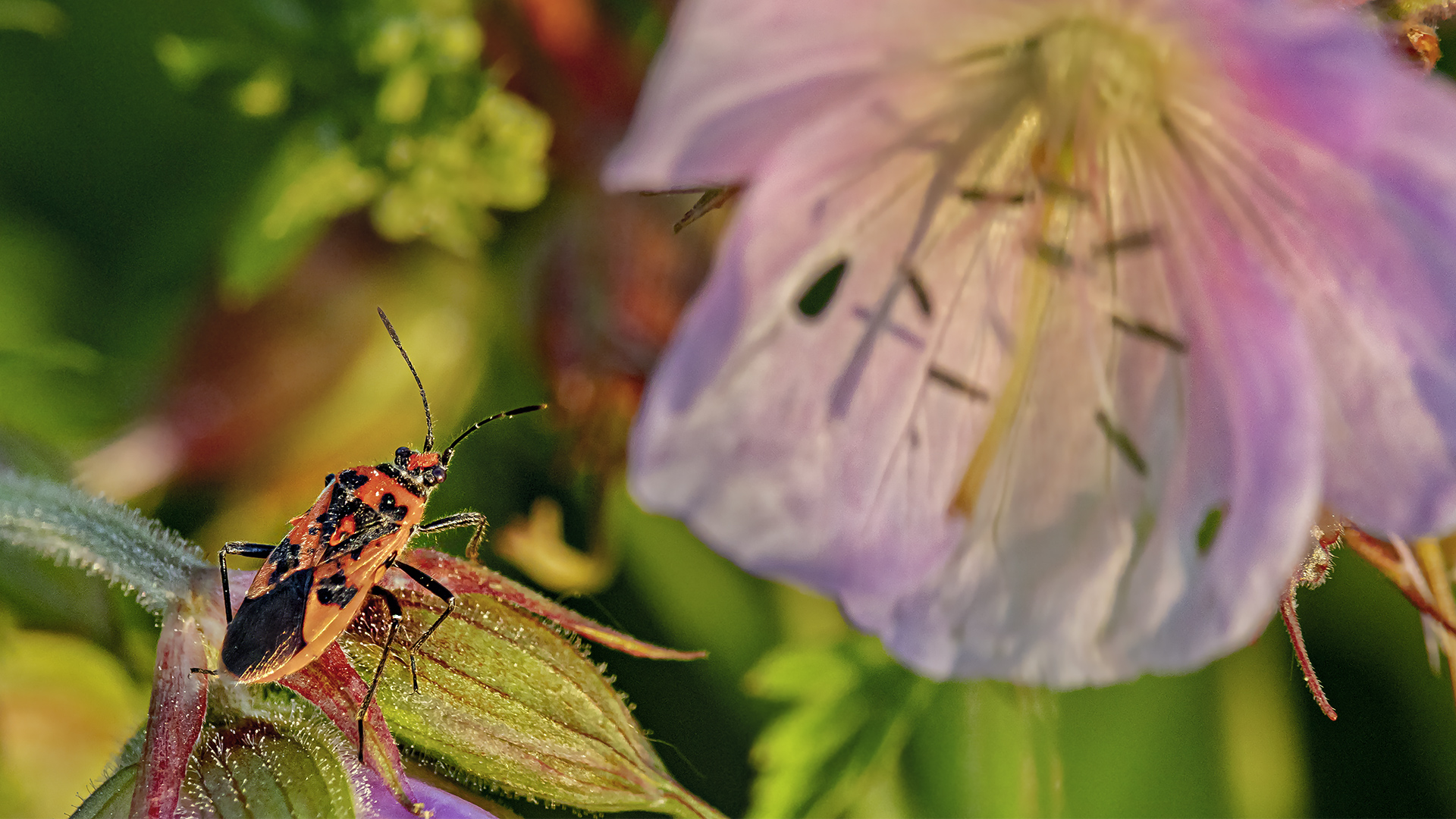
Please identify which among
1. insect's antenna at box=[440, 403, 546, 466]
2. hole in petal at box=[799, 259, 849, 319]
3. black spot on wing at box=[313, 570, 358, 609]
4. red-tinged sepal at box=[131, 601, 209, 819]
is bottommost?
insect's antenna at box=[440, 403, 546, 466]

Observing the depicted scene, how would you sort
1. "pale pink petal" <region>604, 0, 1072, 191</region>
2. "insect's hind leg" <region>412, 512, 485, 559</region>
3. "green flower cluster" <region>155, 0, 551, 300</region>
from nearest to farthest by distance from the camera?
"pale pink petal" <region>604, 0, 1072, 191</region> < "insect's hind leg" <region>412, 512, 485, 559</region> < "green flower cluster" <region>155, 0, 551, 300</region>

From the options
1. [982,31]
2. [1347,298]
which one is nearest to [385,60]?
→ [982,31]

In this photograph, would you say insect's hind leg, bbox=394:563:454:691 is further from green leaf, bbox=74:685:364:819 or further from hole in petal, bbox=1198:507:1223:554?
hole in petal, bbox=1198:507:1223:554

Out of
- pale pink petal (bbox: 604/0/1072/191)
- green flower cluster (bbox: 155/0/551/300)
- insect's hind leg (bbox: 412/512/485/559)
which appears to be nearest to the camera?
pale pink petal (bbox: 604/0/1072/191)

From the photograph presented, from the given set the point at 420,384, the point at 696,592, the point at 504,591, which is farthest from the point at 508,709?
the point at 696,592

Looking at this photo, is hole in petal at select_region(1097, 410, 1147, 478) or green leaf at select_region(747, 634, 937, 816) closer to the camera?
hole in petal at select_region(1097, 410, 1147, 478)

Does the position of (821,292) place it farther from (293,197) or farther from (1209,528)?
(293,197)

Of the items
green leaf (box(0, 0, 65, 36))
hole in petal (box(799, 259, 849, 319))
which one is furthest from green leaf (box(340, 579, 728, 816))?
green leaf (box(0, 0, 65, 36))
